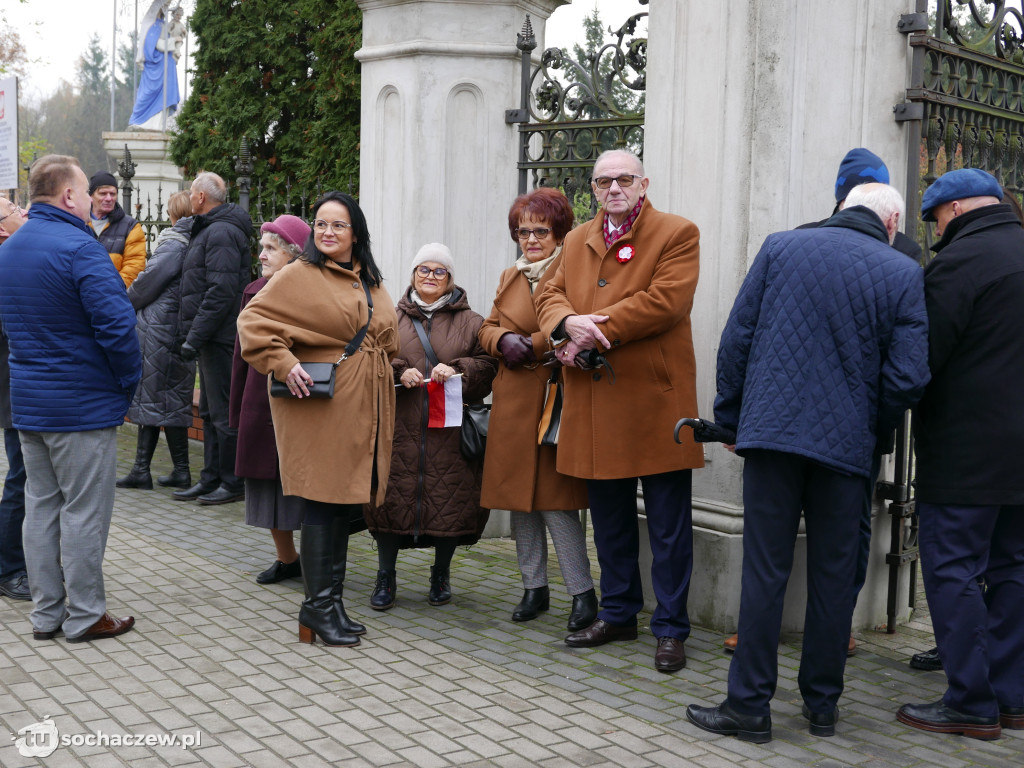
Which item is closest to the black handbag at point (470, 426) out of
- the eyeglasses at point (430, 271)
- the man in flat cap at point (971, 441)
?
the eyeglasses at point (430, 271)

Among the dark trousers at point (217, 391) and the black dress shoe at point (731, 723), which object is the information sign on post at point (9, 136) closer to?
the dark trousers at point (217, 391)

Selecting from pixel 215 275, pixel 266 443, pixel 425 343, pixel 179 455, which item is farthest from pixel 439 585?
pixel 179 455

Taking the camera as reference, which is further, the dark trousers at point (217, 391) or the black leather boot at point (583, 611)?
the dark trousers at point (217, 391)

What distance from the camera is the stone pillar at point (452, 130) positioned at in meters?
6.89

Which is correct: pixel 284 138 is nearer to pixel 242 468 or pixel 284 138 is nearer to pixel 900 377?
pixel 242 468

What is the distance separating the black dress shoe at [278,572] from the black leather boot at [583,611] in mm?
1534

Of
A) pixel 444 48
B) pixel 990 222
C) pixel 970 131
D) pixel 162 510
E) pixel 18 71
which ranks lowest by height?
pixel 162 510

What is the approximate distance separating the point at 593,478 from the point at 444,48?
319 cm

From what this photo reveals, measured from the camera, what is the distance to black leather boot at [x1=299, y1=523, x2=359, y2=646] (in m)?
4.88

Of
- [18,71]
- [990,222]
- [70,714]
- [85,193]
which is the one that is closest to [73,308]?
[85,193]

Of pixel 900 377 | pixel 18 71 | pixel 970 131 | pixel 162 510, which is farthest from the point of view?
pixel 18 71

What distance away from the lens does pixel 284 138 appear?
1370 cm

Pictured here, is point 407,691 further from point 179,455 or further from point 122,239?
point 122,239

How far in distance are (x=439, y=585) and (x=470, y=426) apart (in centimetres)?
82
